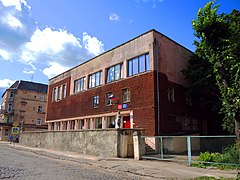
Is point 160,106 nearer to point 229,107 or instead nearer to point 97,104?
point 97,104

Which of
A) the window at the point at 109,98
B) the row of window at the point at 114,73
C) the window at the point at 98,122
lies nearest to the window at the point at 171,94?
the row of window at the point at 114,73

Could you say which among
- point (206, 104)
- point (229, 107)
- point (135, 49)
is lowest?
point (229, 107)

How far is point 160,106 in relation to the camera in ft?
61.0

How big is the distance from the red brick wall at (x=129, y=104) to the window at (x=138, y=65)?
2.03 feet

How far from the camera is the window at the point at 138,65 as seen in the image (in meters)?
19.7

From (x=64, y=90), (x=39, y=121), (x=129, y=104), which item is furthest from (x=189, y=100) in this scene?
(x=39, y=121)

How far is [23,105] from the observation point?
5559 centimetres

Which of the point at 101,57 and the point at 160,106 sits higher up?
the point at 101,57

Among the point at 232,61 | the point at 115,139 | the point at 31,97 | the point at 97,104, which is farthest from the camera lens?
the point at 31,97

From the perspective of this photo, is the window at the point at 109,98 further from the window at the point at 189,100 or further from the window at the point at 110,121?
the window at the point at 189,100

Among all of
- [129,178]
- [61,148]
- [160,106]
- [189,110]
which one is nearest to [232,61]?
[129,178]

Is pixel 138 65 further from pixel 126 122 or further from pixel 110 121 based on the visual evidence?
pixel 110 121

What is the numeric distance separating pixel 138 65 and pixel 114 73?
12.1ft

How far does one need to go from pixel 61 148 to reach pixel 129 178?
13488 millimetres
